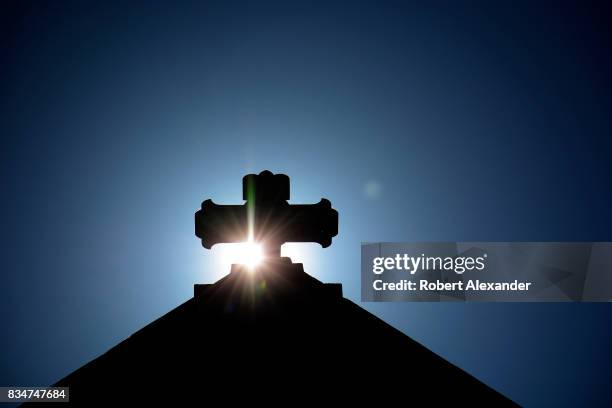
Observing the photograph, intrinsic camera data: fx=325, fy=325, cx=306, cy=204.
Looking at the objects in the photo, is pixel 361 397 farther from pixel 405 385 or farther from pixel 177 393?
pixel 177 393

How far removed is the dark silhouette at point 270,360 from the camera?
3.95 ft

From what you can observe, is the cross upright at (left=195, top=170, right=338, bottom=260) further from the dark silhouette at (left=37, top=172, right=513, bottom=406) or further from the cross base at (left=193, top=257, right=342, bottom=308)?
the dark silhouette at (left=37, top=172, right=513, bottom=406)

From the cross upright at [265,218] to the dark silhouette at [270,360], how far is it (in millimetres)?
662

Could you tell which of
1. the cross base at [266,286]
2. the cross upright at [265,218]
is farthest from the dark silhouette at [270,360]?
the cross upright at [265,218]

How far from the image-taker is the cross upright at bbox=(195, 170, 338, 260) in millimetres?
2662

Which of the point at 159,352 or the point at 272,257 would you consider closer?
the point at 159,352

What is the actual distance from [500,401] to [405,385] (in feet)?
1.31

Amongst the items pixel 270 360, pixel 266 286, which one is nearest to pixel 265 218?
pixel 266 286

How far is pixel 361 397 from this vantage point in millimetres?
1177

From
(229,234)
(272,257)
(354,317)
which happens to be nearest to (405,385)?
(354,317)

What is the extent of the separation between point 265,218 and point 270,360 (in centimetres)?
146

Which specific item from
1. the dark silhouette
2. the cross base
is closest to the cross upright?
the cross base

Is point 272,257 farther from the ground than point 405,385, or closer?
farther from the ground

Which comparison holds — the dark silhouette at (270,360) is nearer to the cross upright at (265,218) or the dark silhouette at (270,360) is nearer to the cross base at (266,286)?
the cross base at (266,286)
